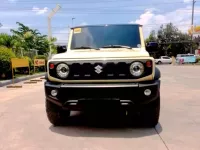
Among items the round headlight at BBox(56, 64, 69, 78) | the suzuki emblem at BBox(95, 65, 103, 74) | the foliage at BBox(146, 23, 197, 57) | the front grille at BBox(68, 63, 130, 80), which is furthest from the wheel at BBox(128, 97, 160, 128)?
the foliage at BBox(146, 23, 197, 57)

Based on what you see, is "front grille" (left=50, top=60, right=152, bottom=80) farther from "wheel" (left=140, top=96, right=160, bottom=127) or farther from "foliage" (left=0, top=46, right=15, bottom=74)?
"foliage" (left=0, top=46, right=15, bottom=74)

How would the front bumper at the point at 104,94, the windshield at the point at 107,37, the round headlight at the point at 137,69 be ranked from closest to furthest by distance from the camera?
1. the front bumper at the point at 104,94
2. the round headlight at the point at 137,69
3. the windshield at the point at 107,37

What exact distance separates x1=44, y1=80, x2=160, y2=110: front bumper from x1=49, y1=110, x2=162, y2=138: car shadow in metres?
0.50

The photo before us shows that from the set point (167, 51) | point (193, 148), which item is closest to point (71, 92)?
point (193, 148)

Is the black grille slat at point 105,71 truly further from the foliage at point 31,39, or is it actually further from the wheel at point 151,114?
the foliage at point 31,39

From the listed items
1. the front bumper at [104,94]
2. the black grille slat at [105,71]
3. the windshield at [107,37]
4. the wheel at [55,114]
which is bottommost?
the wheel at [55,114]

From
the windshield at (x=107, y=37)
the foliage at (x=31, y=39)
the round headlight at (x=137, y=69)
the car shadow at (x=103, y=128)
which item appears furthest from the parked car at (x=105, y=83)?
the foliage at (x=31, y=39)

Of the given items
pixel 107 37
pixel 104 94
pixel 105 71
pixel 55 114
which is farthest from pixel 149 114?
pixel 107 37

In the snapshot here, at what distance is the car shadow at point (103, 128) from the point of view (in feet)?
16.5

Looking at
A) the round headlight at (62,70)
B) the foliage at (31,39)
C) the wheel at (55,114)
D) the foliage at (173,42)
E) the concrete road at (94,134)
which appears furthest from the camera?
the foliage at (173,42)

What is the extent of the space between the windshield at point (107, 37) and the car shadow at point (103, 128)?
145cm

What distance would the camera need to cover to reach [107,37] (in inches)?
244

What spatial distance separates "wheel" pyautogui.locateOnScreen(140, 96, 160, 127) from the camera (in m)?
5.14

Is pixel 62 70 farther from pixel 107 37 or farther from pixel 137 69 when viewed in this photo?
pixel 107 37
